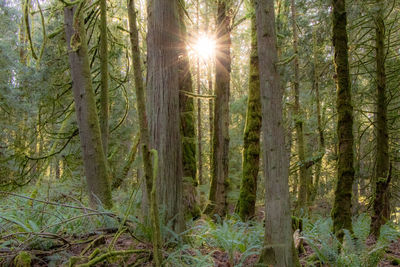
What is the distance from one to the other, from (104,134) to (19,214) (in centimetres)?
246

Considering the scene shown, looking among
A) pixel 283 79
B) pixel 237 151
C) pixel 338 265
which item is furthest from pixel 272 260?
pixel 237 151

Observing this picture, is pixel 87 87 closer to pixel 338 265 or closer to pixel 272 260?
pixel 272 260

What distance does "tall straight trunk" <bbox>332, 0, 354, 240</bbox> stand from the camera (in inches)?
149

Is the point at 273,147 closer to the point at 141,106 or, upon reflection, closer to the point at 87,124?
the point at 141,106

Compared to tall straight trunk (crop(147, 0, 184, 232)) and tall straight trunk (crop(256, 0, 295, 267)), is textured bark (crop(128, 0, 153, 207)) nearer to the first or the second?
tall straight trunk (crop(147, 0, 184, 232))

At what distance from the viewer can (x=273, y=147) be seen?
2867mm

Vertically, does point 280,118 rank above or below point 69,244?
above

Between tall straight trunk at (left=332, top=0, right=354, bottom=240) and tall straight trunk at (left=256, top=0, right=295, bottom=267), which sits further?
tall straight trunk at (left=332, top=0, right=354, bottom=240)

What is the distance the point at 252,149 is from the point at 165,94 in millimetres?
3981

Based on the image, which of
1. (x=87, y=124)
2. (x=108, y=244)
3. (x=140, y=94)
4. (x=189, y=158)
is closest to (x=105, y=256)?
(x=108, y=244)

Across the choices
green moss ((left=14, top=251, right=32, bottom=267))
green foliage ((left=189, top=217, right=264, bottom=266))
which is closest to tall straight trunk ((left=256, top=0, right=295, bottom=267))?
green foliage ((left=189, top=217, right=264, bottom=266))

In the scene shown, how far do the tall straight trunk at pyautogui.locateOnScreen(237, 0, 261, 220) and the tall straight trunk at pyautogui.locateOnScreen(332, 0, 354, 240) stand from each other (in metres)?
2.94

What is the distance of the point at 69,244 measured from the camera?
2803 mm

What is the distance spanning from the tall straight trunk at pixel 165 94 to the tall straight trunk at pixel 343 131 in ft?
7.45
